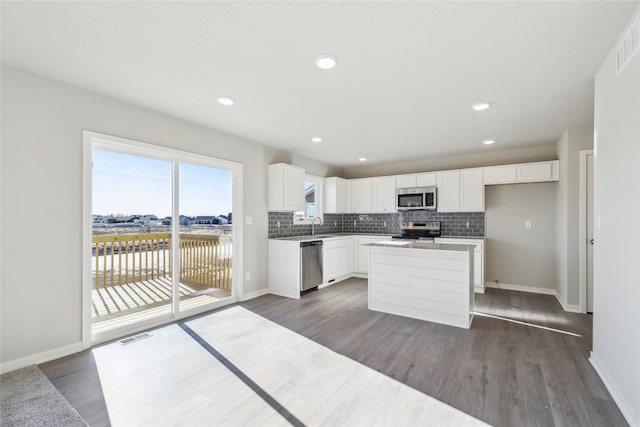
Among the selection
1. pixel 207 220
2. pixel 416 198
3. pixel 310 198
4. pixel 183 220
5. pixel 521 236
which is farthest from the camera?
pixel 310 198

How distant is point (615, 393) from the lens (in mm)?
1925

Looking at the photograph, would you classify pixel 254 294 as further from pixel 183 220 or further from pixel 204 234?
pixel 183 220

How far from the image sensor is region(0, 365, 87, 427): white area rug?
68.6 inches

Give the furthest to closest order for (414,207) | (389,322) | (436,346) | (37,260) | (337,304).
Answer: (414,207) → (337,304) → (389,322) → (436,346) → (37,260)

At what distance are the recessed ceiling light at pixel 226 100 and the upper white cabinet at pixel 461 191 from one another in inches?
157

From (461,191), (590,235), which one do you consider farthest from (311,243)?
(590,235)

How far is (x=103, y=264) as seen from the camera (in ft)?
10.4

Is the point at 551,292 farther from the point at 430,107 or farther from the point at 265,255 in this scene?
the point at 265,255

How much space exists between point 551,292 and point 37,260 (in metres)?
6.65

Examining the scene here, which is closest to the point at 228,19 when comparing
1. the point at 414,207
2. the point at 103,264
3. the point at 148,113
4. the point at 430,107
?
the point at 148,113

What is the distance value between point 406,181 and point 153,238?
4492 mm

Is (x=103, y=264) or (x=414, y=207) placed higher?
(x=414, y=207)

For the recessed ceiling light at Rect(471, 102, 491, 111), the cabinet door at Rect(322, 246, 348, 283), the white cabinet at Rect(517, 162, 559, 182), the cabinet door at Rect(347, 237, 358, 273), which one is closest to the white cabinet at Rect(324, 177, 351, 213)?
the cabinet door at Rect(347, 237, 358, 273)

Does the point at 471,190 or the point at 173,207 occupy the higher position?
the point at 471,190
